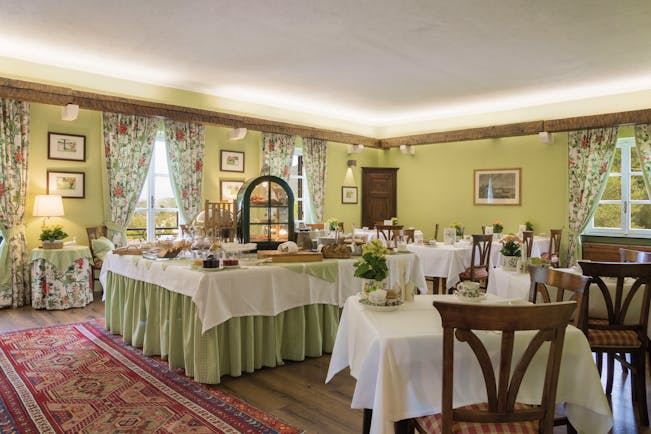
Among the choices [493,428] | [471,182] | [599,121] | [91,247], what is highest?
[599,121]

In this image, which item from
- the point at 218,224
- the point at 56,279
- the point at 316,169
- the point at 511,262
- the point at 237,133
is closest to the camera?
the point at 511,262

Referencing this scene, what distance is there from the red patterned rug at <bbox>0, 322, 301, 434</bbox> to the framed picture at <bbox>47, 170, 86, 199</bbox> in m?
3.10

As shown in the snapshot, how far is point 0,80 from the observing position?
6160 mm

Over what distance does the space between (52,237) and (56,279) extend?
1.96ft

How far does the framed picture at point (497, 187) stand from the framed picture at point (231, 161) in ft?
16.6

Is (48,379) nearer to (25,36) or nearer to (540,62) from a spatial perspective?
(25,36)

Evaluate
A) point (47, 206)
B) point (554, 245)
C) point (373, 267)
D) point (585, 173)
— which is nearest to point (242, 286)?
point (373, 267)

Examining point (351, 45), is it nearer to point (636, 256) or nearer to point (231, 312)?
point (231, 312)

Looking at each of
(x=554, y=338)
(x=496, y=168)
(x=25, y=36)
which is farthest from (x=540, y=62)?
(x=25, y=36)

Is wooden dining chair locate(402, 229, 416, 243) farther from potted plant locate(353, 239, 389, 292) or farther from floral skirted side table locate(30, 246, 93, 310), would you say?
potted plant locate(353, 239, 389, 292)

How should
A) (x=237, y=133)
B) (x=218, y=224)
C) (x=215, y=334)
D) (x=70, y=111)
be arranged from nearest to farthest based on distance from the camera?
(x=215, y=334)
(x=218, y=224)
(x=70, y=111)
(x=237, y=133)

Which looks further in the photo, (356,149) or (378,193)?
(378,193)

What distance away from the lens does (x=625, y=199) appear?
28.5 ft

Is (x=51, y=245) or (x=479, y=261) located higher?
(x=51, y=245)
